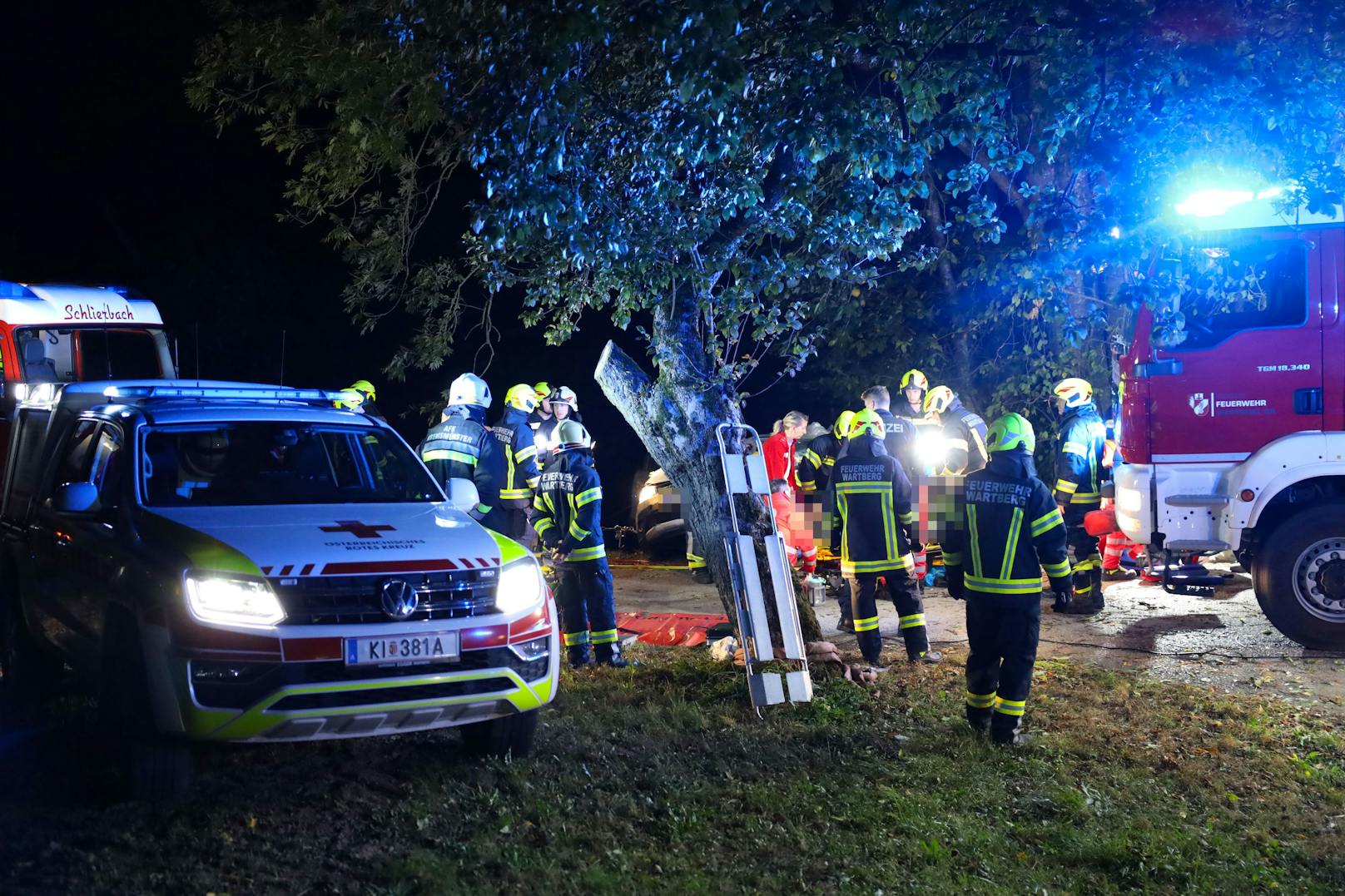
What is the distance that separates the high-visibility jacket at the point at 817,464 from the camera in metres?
9.67

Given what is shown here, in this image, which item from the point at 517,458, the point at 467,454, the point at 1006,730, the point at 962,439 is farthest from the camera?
the point at 962,439

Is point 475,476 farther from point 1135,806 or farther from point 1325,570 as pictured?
point 1325,570

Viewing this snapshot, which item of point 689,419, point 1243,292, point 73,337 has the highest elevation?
point 73,337

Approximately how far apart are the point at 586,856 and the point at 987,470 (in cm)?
302

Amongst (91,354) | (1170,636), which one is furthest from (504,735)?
(91,354)

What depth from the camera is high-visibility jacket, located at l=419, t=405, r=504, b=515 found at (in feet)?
29.2

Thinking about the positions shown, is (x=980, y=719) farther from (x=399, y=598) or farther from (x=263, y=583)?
(x=263, y=583)

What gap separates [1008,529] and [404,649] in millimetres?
3122

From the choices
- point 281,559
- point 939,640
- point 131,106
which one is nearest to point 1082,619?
point 939,640

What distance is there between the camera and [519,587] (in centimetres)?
534

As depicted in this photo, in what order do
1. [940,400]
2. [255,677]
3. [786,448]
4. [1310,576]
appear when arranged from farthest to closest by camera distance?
[786,448] → [940,400] → [1310,576] → [255,677]

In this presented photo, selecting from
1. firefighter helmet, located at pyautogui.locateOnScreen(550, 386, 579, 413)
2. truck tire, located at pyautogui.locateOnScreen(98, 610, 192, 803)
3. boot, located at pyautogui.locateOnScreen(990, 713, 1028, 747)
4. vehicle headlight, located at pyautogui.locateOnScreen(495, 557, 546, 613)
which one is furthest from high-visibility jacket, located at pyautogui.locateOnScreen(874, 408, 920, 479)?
truck tire, located at pyautogui.locateOnScreen(98, 610, 192, 803)

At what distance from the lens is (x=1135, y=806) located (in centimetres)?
515

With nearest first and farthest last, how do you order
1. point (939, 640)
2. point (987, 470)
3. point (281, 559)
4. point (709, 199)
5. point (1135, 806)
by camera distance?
point (281, 559), point (1135, 806), point (987, 470), point (709, 199), point (939, 640)
